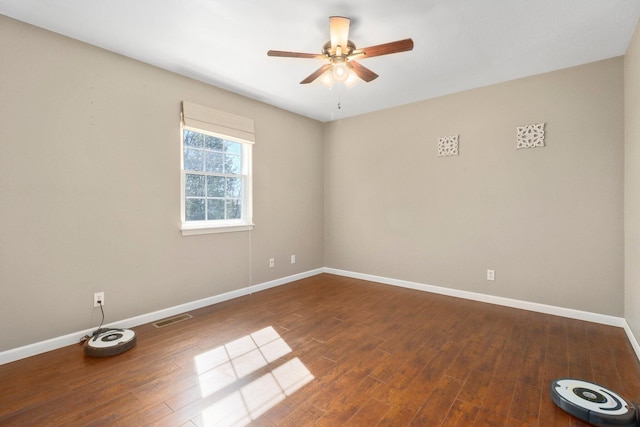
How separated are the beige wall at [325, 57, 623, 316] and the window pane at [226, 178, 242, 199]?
70.5 inches

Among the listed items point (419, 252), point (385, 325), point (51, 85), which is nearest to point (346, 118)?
point (419, 252)

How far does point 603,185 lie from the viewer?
2.94 m

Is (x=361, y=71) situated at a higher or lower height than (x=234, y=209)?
higher

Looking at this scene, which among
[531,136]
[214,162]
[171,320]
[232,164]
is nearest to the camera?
[171,320]

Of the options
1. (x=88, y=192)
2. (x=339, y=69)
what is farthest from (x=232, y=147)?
(x=339, y=69)

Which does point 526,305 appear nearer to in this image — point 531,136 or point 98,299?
point 531,136

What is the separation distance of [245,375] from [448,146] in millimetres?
3455

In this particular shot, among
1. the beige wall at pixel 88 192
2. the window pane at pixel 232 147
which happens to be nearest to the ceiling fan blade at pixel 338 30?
the beige wall at pixel 88 192

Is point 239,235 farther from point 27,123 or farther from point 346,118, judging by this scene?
point 346,118

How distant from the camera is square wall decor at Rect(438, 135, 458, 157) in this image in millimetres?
3814

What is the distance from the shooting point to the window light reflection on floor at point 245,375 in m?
1.72

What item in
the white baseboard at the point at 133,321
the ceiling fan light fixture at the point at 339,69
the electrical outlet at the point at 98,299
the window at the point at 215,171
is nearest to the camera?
the white baseboard at the point at 133,321

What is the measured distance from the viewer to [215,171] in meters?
3.67

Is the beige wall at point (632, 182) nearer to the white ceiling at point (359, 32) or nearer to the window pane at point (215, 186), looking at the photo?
the white ceiling at point (359, 32)
